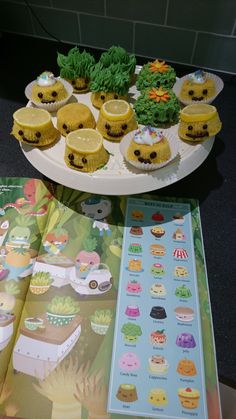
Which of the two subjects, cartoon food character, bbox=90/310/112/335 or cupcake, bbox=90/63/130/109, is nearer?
cartoon food character, bbox=90/310/112/335

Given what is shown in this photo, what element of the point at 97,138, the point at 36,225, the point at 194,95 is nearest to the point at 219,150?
the point at 194,95

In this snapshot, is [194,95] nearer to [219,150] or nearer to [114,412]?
[219,150]

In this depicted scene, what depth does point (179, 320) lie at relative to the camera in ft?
1.83

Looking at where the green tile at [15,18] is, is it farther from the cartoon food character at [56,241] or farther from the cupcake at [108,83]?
the cartoon food character at [56,241]

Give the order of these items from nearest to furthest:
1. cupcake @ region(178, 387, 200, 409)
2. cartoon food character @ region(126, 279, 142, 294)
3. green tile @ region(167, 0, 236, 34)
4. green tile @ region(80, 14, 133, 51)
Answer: cupcake @ region(178, 387, 200, 409)
cartoon food character @ region(126, 279, 142, 294)
green tile @ region(167, 0, 236, 34)
green tile @ region(80, 14, 133, 51)

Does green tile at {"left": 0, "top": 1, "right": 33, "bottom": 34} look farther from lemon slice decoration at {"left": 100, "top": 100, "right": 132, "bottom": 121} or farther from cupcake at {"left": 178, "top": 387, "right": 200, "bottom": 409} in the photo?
cupcake at {"left": 178, "top": 387, "right": 200, "bottom": 409}

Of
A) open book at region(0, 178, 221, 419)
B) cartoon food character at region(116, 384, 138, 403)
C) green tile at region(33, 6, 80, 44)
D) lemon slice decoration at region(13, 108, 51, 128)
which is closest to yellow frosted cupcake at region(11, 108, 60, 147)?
lemon slice decoration at region(13, 108, 51, 128)

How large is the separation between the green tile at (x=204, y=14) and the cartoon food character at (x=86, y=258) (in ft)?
2.07

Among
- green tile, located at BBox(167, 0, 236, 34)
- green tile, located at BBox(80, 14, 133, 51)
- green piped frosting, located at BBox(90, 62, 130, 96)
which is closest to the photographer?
green piped frosting, located at BBox(90, 62, 130, 96)

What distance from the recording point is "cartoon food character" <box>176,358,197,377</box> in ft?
1.67

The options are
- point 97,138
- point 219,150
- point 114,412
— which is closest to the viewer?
point 114,412

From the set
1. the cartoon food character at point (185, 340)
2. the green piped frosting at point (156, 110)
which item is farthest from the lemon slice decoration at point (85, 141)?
the cartoon food character at point (185, 340)

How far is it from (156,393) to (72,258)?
24 centimetres

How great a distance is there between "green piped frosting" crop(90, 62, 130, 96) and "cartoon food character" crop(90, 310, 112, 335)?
1.33 ft
